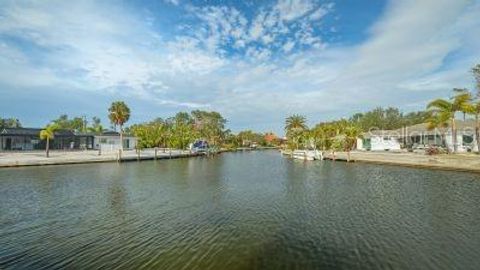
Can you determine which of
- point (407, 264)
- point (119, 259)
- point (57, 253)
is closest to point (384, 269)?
point (407, 264)

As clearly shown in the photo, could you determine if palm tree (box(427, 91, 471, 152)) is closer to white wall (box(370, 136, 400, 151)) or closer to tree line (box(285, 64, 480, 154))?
tree line (box(285, 64, 480, 154))

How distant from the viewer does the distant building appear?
72562 mm

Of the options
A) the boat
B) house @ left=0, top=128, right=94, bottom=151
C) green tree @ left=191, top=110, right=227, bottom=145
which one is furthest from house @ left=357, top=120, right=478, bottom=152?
house @ left=0, top=128, right=94, bottom=151

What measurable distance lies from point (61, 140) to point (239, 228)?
82.3 meters

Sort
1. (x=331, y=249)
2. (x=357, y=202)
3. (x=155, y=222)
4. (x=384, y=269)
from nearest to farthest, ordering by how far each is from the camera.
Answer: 1. (x=384, y=269)
2. (x=331, y=249)
3. (x=155, y=222)
4. (x=357, y=202)

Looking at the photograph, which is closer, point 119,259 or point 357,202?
point 119,259

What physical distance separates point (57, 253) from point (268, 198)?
51.6ft

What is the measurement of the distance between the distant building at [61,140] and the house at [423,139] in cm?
7327

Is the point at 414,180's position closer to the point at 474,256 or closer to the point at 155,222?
the point at 474,256

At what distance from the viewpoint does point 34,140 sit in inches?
3054

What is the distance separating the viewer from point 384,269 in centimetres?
1123

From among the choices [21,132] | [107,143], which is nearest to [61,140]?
[21,132]

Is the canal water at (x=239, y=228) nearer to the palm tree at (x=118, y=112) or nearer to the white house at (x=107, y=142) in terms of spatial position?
the palm tree at (x=118, y=112)

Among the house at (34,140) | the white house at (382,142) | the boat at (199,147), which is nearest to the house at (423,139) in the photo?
the white house at (382,142)
